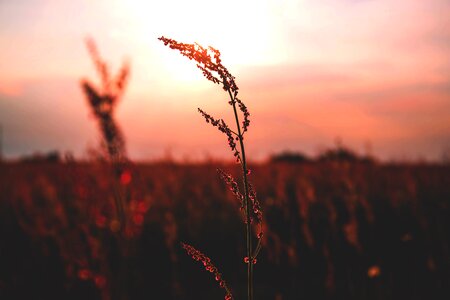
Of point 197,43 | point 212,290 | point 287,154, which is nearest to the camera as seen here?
point 197,43

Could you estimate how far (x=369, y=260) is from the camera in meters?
5.16

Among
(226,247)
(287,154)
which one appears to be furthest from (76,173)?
(287,154)

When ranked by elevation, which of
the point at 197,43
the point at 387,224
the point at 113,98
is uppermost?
the point at 113,98

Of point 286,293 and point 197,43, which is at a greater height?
point 197,43

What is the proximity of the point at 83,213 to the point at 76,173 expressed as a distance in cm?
234

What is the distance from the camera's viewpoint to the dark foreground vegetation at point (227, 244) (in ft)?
14.2

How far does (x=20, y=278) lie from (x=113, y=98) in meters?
3.35

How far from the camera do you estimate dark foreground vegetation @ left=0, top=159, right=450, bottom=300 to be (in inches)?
171

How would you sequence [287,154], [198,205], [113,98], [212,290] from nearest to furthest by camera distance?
[113,98] < [212,290] < [198,205] < [287,154]

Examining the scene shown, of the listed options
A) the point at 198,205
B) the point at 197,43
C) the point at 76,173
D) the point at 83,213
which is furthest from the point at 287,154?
the point at 197,43

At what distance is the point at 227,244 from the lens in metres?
6.12

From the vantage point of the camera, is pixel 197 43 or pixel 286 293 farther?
pixel 286 293

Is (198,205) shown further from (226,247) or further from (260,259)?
(260,259)

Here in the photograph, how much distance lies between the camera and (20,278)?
17.2 ft
